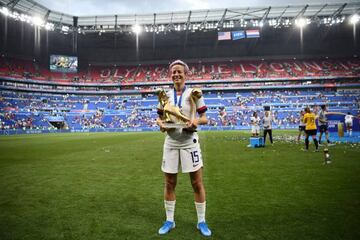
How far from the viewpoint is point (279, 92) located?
178 feet

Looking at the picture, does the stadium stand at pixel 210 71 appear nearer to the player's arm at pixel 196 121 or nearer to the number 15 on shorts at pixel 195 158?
the player's arm at pixel 196 121

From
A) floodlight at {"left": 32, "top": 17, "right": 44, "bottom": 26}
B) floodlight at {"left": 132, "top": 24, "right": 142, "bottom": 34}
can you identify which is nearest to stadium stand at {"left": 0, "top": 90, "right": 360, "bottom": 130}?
floodlight at {"left": 32, "top": 17, "right": 44, "bottom": 26}

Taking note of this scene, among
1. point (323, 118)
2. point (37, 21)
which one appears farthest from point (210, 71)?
point (323, 118)

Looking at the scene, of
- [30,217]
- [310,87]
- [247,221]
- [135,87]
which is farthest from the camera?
[135,87]

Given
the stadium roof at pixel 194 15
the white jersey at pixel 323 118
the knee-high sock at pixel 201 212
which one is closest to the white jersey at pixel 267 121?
the white jersey at pixel 323 118

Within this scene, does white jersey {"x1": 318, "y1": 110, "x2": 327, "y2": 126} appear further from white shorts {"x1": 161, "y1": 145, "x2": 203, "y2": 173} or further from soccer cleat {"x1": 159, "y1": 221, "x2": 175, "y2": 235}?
soccer cleat {"x1": 159, "y1": 221, "x2": 175, "y2": 235}

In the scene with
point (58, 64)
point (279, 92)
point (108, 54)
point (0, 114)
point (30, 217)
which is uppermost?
point (108, 54)

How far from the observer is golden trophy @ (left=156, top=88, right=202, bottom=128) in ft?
10.5

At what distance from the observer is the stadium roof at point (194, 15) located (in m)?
43.1

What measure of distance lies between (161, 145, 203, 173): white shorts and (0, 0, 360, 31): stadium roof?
4763cm

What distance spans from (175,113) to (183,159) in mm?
681

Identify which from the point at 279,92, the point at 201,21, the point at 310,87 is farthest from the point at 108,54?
the point at 310,87

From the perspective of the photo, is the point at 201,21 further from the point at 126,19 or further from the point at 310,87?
the point at 310,87

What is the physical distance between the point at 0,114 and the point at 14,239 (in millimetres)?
46827
